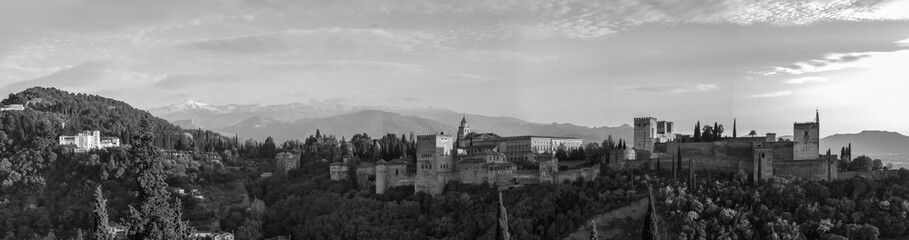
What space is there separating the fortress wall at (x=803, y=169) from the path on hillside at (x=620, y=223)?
6.57 meters

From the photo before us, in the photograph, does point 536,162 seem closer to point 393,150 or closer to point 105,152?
point 393,150

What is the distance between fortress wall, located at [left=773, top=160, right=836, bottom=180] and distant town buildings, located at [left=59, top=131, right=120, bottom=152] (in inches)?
2008

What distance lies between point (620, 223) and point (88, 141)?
4734cm

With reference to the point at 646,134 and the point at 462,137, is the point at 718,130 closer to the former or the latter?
the point at 646,134

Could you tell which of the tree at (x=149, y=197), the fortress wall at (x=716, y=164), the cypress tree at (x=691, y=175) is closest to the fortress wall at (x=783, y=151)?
the fortress wall at (x=716, y=164)

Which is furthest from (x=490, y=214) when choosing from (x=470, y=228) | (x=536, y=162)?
(x=536, y=162)

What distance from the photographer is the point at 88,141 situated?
2916 inches

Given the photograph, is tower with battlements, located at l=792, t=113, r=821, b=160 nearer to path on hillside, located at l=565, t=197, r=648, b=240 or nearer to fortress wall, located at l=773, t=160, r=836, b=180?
fortress wall, located at l=773, t=160, r=836, b=180

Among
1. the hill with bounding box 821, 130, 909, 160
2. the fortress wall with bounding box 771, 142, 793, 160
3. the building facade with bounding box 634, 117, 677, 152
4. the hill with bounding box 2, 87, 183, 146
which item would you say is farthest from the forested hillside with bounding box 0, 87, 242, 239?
the hill with bounding box 821, 130, 909, 160

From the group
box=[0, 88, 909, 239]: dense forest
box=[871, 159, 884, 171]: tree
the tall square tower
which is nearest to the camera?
box=[0, 88, 909, 239]: dense forest

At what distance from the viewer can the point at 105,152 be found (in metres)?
69.6

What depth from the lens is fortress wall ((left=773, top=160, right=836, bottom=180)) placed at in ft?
143

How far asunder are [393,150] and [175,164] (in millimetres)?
17863

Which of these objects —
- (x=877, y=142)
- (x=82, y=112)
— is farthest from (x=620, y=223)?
(x=82, y=112)
